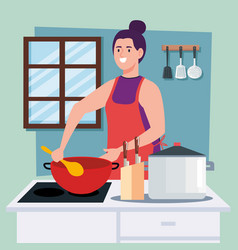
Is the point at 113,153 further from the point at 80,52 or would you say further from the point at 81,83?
the point at 80,52

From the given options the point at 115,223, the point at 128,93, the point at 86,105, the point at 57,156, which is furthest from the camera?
the point at 86,105

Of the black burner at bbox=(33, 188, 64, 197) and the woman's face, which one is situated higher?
the woman's face

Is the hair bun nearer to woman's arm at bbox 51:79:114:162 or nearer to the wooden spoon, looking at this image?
woman's arm at bbox 51:79:114:162

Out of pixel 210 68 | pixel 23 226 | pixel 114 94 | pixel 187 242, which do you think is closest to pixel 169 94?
pixel 210 68

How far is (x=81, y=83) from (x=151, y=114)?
0.76m

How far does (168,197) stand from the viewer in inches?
89.6

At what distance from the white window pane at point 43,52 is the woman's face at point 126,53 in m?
0.66

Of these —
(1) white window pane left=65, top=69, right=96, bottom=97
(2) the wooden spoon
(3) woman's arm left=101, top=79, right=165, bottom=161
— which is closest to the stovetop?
(2) the wooden spoon

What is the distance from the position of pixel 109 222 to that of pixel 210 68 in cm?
175

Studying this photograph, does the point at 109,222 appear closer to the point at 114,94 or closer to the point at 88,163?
the point at 88,163

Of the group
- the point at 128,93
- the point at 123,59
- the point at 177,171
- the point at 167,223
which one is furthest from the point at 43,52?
the point at 167,223

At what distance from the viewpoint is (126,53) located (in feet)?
9.61

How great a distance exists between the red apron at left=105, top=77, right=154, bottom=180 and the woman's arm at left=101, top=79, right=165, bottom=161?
0.05m

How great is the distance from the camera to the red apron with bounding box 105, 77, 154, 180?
116 inches
